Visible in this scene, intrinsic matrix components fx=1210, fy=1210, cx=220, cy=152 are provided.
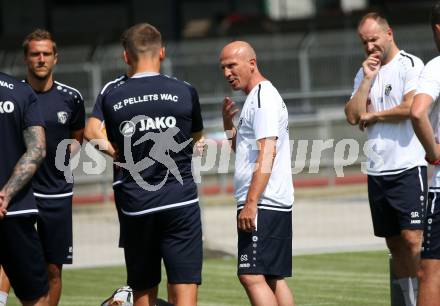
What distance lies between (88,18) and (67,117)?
26.4 metres

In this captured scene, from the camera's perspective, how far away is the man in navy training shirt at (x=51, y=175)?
10.1m

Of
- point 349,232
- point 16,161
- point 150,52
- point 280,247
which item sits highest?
point 150,52

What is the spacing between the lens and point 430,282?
7.96 meters

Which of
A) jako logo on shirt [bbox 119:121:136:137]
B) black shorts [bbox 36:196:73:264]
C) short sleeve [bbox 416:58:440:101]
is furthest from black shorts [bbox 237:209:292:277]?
black shorts [bbox 36:196:73:264]

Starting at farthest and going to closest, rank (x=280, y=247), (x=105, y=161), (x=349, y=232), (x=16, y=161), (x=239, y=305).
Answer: (x=105, y=161), (x=349, y=232), (x=239, y=305), (x=280, y=247), (x=16, y=161)

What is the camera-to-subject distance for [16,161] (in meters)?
8.19

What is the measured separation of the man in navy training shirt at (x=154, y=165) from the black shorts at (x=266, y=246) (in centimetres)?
35

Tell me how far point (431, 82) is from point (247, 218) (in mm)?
1633

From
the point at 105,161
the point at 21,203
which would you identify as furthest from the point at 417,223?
the point at 105,161

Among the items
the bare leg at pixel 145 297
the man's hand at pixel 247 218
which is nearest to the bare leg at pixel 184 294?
the bare leg at pixel 145 297

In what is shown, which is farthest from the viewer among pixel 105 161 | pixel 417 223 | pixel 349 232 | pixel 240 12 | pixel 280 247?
pixel 240 12

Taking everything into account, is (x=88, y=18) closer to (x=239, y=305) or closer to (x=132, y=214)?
(x=239, y=305)

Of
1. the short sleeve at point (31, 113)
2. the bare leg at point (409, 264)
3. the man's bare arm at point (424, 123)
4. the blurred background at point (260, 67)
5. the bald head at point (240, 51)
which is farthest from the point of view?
the blurred background at point (260, 67)

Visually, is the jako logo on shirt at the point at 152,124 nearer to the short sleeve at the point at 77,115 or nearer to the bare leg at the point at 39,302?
the bare leg at the point at 39,302
